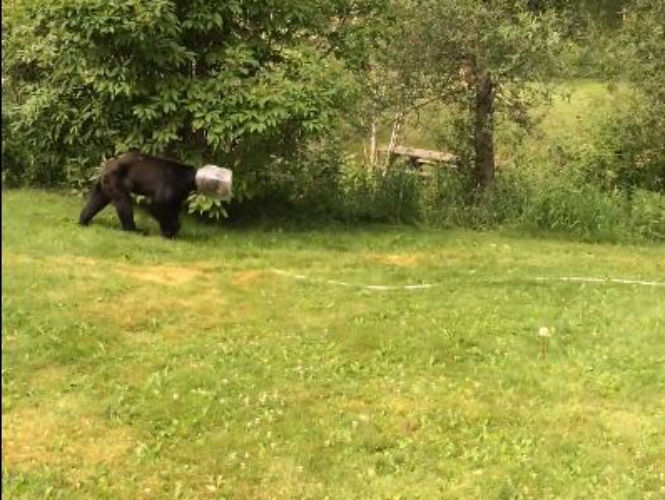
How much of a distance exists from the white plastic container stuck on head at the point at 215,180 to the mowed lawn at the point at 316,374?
2.36 ft

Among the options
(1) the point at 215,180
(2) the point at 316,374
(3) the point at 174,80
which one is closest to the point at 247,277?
(1) the point at 215,180

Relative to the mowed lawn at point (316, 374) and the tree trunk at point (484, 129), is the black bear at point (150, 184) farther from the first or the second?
the tree trunk at point (484, 129)

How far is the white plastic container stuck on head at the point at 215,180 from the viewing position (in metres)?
10.2

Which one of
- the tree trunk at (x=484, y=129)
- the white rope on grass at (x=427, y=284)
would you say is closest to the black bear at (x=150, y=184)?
the white rope on grass at (x=427, y=284)

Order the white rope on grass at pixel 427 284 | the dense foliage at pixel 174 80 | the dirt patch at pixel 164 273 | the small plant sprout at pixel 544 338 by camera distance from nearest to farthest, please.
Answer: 1. the small plant sprout at pixel 544 338
2. the dirt patch at pixel 164 273
3. the white rope on grass at pixel 427 284
4. the dense foliage at pixel 174 80

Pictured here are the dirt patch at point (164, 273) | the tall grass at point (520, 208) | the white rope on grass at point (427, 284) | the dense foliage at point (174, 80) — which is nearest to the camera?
the dirt patch at point (164, 273)

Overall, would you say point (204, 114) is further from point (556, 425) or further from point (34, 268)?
point (556, 425)

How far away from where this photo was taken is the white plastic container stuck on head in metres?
10.2

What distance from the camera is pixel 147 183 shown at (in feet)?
34.6

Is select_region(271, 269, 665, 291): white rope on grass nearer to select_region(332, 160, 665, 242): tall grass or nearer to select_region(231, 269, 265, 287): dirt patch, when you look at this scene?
select_region(231, 269, 265, 287): dirt patch

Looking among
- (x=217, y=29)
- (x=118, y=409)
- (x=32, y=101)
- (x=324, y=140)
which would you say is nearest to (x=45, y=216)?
(x=32, y=101)

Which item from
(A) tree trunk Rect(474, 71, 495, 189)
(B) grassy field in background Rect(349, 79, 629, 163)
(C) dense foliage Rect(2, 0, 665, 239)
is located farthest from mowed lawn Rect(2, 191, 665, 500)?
(B) grassy field in background Rect(349, 79, 629, 163)

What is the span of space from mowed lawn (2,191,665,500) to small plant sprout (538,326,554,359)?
68 millimetres

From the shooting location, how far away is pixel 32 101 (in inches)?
460
